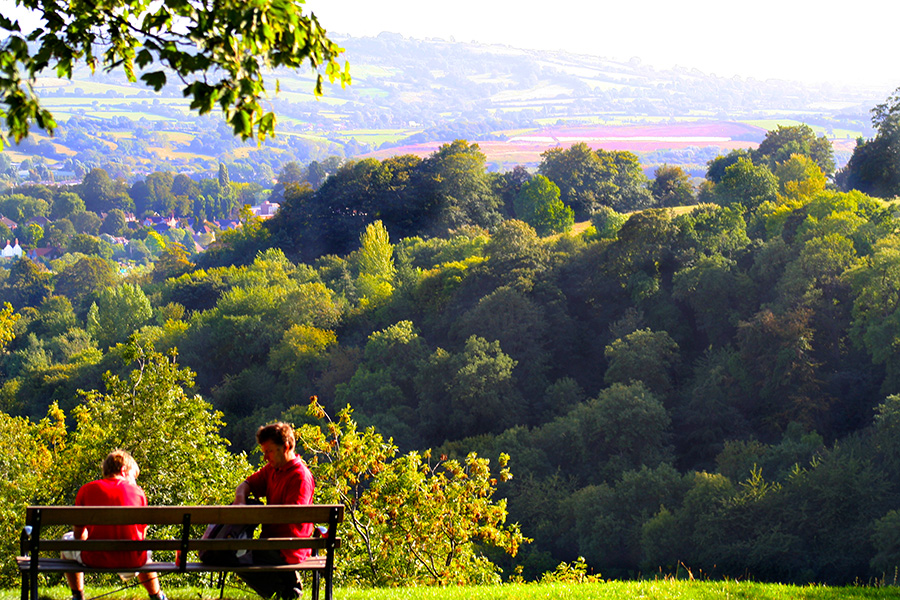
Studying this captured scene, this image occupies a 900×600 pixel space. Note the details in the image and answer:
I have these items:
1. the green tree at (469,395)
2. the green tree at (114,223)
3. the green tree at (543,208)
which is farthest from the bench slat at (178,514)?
the green tree at (114,223)

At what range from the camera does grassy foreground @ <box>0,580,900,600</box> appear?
769cm

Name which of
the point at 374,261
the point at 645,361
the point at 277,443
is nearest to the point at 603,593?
the point at 277,443

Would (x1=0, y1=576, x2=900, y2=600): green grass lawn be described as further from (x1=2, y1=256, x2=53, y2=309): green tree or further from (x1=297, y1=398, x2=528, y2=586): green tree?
(x1=2, y1=256, x2=53, y2=309): green tree

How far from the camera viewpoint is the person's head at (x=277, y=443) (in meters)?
6.79

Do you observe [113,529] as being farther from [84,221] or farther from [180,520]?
[84,221]

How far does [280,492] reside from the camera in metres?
6.89

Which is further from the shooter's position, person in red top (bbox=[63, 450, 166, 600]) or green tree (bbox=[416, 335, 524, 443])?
green tree (bbox=[416, 335, 524, 443])

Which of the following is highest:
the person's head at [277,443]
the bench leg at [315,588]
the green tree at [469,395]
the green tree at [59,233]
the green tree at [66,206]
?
the person's head at [277,443]

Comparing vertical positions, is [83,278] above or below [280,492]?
below

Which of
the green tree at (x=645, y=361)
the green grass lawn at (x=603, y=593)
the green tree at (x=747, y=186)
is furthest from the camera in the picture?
the green tree at (x=747, y=186)

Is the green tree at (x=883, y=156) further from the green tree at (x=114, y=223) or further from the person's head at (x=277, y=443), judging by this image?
the green tree at (x=114, y=223)

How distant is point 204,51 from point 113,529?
12.8 ft

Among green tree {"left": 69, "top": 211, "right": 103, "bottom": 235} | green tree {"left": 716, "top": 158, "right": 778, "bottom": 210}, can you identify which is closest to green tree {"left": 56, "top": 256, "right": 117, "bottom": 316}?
green tree {"left": 69, "top": 211, "right": 103, "bottom": 235}

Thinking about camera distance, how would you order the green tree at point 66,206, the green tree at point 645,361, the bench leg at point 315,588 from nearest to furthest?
1. the bench leg at point 315,588
2. the green tree at point 645,361
3. the green tree at point 66,206
